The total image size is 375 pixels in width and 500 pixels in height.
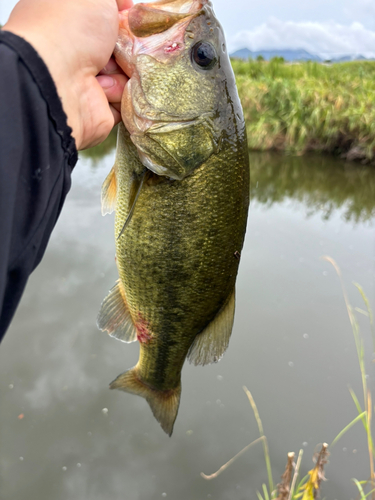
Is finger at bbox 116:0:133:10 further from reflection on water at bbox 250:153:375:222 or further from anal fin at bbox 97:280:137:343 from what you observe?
reflection on water at bbox 250:153:375:222

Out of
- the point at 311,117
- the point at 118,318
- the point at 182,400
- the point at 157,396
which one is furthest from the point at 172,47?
the point at 311,117

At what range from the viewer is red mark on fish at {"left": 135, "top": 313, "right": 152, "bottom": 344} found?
142cm

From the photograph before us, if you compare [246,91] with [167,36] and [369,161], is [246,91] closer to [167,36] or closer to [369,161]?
[369,161]

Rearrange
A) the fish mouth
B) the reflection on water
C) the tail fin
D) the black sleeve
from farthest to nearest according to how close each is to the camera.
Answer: the reflection on water
the tail fin
the fish mouth
the black sleeve

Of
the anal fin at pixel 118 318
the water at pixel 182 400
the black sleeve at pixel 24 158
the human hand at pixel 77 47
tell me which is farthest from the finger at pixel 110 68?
the water at pixel 182 400

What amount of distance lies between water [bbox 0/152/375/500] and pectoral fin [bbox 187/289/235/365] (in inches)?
67.3

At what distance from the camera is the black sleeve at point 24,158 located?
0.67m

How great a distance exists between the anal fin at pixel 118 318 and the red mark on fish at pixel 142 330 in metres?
0.02

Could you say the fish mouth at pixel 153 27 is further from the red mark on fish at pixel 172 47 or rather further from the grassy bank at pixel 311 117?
the grassy bank at pixel 311 117

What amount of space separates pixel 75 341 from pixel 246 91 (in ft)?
26.3

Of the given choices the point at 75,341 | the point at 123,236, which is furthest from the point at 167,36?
the point at 75,341

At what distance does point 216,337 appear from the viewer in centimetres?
139

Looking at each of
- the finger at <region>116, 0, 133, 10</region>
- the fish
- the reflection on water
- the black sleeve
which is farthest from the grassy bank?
the black sleeve

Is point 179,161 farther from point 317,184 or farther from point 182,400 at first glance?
point 317,184
